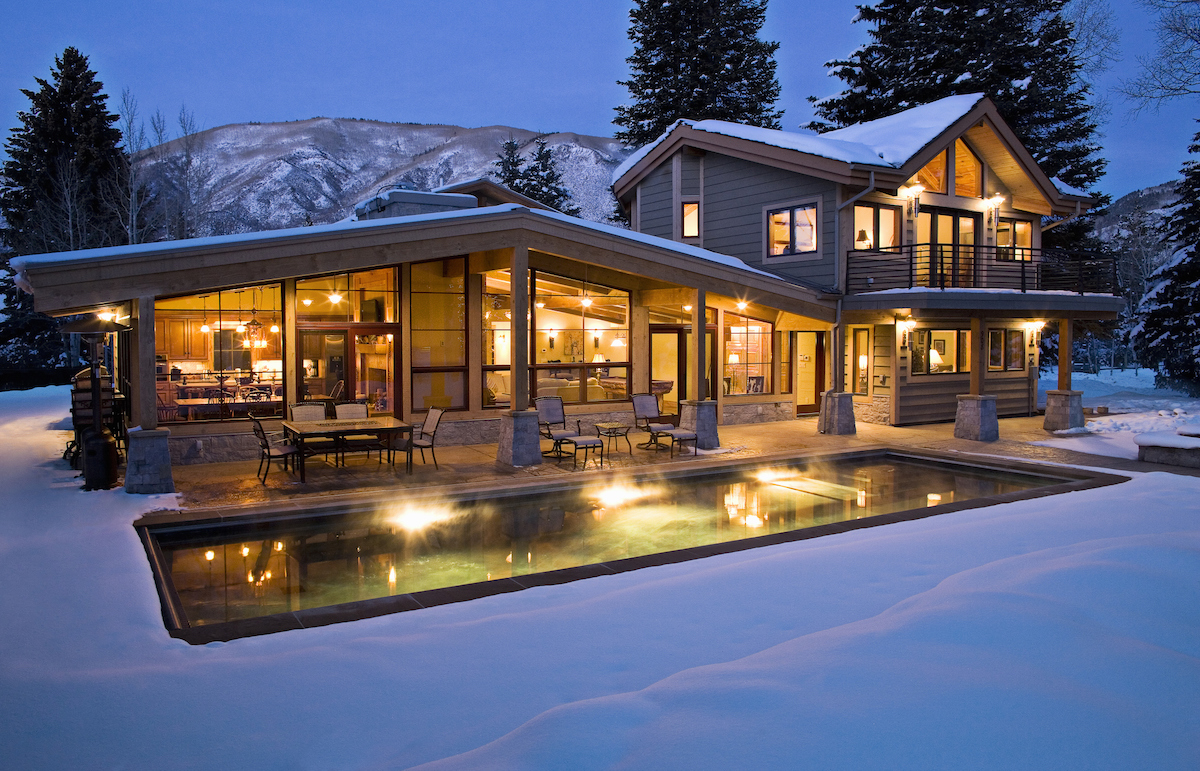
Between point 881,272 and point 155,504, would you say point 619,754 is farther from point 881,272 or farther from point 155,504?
point 881,272

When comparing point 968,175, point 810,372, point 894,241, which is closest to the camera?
point 894,241

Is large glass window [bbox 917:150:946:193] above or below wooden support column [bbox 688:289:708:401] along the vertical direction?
above

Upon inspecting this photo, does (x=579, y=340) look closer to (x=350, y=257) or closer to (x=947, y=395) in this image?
(x=350, y=257)

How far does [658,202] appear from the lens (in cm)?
2022

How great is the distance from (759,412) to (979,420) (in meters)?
4.87

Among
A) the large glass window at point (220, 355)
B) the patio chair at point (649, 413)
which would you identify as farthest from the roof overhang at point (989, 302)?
the large glass window at point (220, 355)

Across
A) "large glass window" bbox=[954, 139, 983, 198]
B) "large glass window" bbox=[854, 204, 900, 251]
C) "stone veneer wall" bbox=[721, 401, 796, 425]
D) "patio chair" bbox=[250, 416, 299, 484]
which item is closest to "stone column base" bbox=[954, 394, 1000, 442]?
"large glass window" bbox=[854, 204, 900, 251]

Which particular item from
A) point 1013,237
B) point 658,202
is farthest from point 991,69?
point 658,202

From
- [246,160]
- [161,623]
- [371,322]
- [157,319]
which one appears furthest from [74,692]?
[246,160]

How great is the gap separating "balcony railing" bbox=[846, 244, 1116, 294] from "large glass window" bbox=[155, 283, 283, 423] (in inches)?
476

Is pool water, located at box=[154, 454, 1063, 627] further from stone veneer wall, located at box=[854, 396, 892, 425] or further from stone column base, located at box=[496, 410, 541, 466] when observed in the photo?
stone veneer wall, located at box=[854, 396, 892, 425]

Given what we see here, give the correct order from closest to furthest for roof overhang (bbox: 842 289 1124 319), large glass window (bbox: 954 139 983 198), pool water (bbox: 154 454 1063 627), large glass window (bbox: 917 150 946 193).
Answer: pool water (bbox: 154 454 1063 627) → roof overhang (bbox: 842 289 1124 319) → large glass window (bbox: 917 150 946 193) → large glass window (bbox: 954 139 983 198)

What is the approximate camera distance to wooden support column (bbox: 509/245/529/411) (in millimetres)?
11711

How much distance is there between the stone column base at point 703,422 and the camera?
13.6 meters
